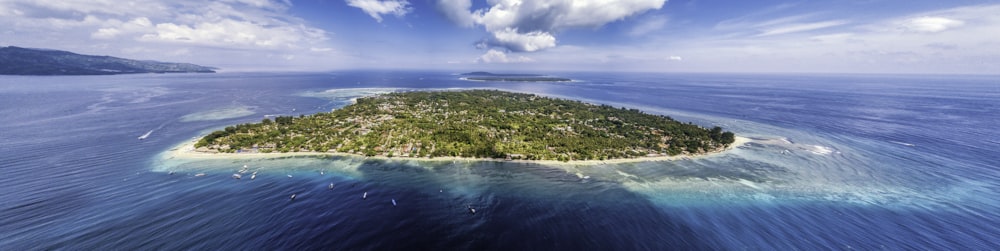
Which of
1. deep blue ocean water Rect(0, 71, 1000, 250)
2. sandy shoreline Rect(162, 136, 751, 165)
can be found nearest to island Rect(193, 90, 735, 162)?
sandy shoreline Rect(162, 136, 751, 165)

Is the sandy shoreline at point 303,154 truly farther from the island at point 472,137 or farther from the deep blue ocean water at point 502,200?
the deep blue ocean water at point 502,200

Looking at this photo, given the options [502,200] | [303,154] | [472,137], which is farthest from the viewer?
[472,137]

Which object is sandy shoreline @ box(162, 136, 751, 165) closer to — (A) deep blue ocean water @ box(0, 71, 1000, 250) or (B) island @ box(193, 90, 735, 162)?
(B) island @ box(193, 90, 735, 162)

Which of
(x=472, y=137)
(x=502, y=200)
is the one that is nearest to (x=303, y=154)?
(x=472, y=137)

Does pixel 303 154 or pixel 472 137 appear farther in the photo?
pixel 472 137

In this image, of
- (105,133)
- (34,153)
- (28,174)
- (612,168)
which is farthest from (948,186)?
(105,133)

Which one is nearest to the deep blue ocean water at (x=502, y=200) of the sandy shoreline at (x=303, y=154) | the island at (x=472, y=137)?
the sandy shoreline at (x=303, y=154)

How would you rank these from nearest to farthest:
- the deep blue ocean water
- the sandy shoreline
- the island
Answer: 1. the deep blue ocean water
2. the sandy shoreline
3. the island

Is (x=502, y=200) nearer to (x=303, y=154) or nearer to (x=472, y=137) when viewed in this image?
(x=472, y=137)
